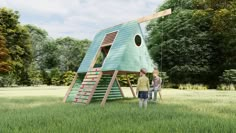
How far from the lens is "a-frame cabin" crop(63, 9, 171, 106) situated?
9.97 metres

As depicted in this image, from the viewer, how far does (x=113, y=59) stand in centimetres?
1023

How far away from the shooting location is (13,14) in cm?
3972

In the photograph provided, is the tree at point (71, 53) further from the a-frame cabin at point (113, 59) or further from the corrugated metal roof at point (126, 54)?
the corrugated metal roof at point (126, 54)

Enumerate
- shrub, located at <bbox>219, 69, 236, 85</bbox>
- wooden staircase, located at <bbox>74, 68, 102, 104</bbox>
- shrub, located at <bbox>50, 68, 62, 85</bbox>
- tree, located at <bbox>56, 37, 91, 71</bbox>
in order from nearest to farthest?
wooden staircase, located at <bbox>74, 68, 102, 104</bbox> → shrub, located at <bbox>219, 69, 236, 85</bbox> → shrub, located at <bbox>50, 68, 62, 85</bbox> → tree, located at <bbox>56, 37, 91, 71</bbox>

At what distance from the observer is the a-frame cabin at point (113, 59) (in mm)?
9966

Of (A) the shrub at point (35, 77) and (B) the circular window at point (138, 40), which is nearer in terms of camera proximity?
(B) the circular window at point (138, 40)

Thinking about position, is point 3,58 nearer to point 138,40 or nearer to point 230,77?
point 230,77

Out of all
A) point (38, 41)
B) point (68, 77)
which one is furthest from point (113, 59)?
point (38, 41)

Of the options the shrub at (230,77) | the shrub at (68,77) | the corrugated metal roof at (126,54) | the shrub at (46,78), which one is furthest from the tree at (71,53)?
the corrugated metal roof at (126,54)

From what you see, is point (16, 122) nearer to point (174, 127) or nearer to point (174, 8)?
point (174, 127)

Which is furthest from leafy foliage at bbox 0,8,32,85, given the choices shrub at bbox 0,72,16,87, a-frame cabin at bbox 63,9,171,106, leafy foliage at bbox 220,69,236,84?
a-frame cabin at bbox 63,9,171,106

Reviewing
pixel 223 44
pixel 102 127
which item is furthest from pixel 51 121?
pixel 223 44

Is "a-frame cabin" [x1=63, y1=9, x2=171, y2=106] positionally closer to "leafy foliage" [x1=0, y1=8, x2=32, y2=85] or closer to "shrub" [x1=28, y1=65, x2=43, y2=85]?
"leafy foliage" [x1=0, y1=8, x2=32, y2=85]

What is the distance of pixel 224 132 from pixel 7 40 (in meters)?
38.9
